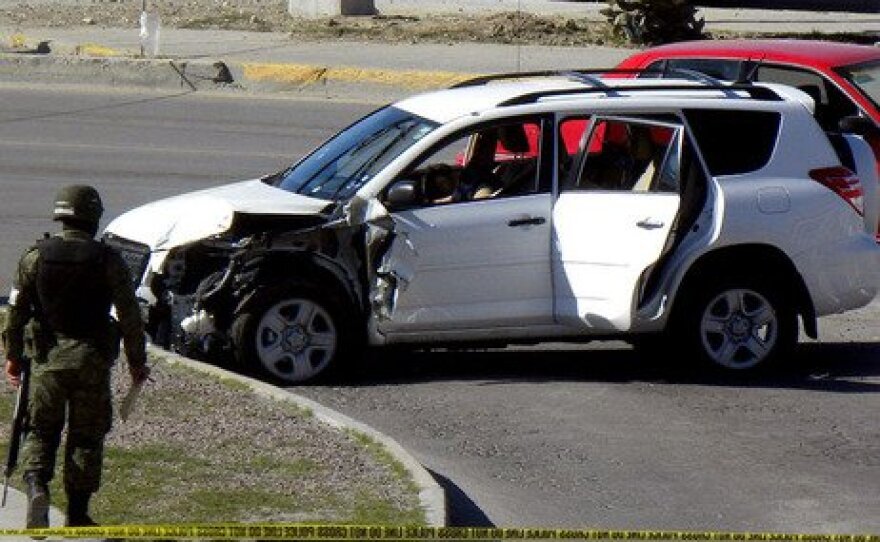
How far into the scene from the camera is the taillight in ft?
39.9

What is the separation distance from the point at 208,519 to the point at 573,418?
9.87ft

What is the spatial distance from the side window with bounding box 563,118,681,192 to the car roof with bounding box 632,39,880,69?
354 centimetres

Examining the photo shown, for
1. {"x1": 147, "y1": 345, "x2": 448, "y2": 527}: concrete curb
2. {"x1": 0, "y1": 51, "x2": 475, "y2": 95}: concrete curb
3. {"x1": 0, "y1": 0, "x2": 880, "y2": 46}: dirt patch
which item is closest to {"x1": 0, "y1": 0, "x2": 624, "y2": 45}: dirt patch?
{"x1": 0, "y1": 0, "x2": 880, "y2": 46}: dirt patch

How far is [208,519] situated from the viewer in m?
8.50

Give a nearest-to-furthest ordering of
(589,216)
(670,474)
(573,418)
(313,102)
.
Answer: (670,474), (573,418), (589,216), (313,102)

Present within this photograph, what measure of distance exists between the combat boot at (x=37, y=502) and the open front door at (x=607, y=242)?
4.32 meters

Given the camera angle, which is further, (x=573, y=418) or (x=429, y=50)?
(x=429, y=50)

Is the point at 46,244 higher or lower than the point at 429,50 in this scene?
higher

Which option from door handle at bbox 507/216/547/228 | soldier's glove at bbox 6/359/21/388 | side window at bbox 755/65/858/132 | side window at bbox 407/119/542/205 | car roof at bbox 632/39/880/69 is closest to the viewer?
soldier's glove at bbox 6/359/21/388

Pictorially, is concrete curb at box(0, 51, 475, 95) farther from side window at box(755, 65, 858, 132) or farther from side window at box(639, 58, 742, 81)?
side window at box(755, 65, 858, 132)

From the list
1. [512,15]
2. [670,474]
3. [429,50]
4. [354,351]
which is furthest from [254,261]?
[512,15]

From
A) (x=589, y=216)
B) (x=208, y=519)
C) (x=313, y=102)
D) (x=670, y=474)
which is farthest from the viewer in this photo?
(x=313, y=102)

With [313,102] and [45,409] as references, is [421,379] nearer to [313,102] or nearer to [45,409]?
[45,409]

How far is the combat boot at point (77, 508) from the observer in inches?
318
